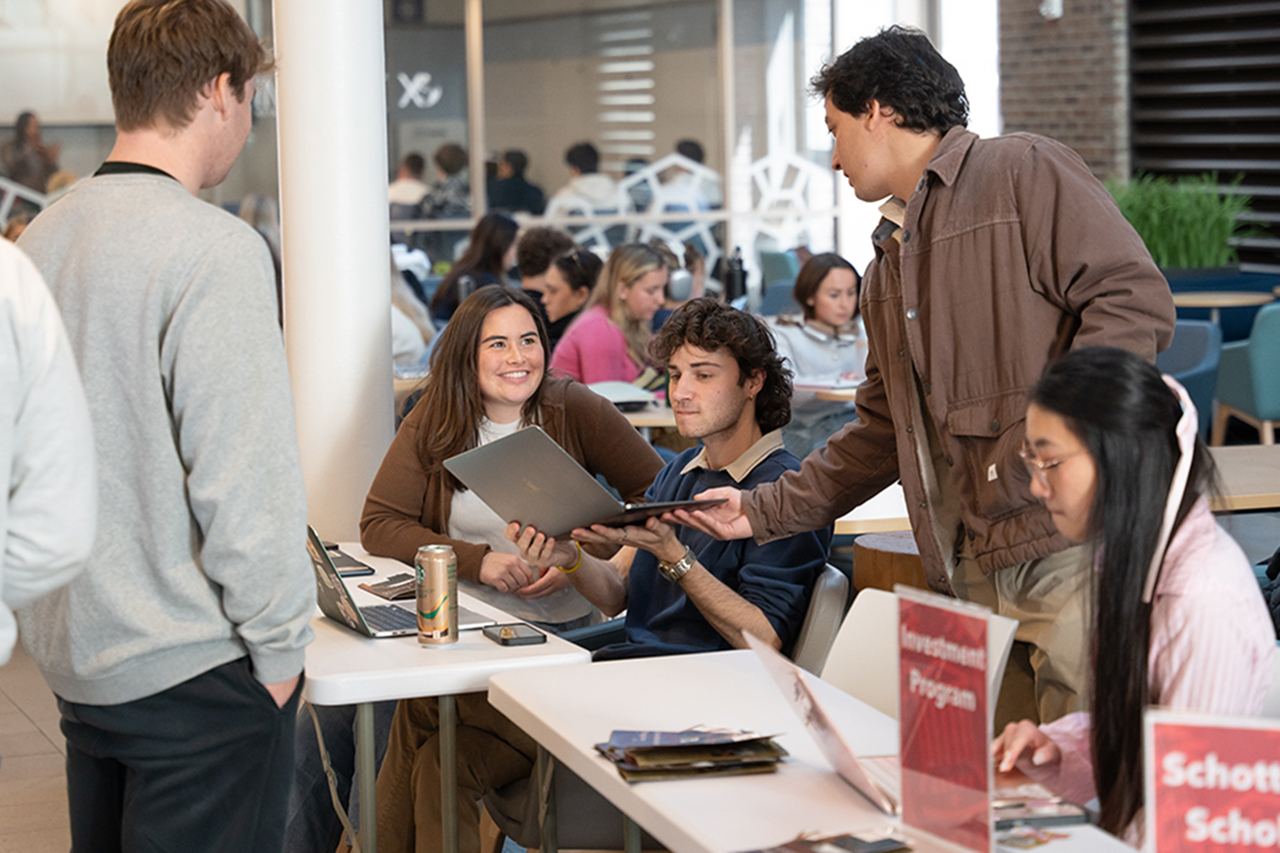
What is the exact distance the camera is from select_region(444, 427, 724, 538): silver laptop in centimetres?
245

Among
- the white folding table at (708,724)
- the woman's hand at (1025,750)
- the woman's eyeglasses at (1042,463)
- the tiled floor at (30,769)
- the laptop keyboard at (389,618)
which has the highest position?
the woman's eyeglasses at (1042,463)

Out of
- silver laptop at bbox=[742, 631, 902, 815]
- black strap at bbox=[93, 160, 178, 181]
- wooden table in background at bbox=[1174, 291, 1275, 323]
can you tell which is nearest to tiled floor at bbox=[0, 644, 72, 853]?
black strap at bbox=[93, 160, 178, 181]

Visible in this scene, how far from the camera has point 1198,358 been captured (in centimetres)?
605

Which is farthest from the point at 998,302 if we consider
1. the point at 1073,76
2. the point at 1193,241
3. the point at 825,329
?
the point at 1073,76

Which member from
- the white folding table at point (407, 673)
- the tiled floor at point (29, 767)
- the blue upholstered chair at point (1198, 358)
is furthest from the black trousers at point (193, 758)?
the blue upholstered chair at point (1198, 358)

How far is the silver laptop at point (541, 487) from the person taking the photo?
245 cm

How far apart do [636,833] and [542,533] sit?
84cm

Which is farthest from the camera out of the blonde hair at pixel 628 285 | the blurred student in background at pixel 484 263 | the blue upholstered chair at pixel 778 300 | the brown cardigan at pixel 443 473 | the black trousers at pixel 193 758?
the blue upholstered chair at pixel 778 300

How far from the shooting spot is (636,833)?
1961mm

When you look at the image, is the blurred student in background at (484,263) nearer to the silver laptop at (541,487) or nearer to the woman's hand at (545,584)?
the woman's hand at (545,584)

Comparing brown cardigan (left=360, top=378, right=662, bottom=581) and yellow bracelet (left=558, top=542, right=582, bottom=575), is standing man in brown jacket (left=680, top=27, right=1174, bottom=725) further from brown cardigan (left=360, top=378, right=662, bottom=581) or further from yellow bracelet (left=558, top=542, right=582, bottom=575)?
brown cardigan (left=360, top=378, right=662, bottom=581)

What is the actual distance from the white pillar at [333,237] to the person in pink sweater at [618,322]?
1960mm

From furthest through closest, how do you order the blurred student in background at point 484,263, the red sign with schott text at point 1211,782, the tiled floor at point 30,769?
the blurred student in background at point 484,263 < the tiled floor at point 30,769 < the red sign with schott text at point 1211,782

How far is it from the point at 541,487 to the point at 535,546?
0.66ft
